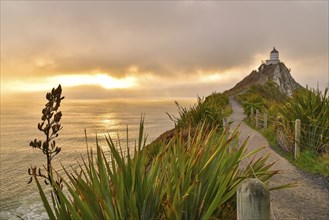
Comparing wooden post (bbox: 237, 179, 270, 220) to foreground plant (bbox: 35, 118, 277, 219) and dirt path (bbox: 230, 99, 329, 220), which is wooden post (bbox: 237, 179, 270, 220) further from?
dirt path (bbox: 230, 99, 329, 220)

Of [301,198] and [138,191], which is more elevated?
[138,191]

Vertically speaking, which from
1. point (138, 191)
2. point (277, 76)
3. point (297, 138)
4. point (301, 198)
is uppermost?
point (277, 76)

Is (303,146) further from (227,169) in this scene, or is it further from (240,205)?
(240,205)

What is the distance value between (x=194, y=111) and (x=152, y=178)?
10585mm

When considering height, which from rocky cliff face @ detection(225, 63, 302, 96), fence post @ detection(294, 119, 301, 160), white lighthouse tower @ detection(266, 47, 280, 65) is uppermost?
white lighthouse tower @ detection(266, 47, 280, 65)

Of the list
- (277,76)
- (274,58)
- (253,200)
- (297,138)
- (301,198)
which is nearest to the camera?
(253,200)

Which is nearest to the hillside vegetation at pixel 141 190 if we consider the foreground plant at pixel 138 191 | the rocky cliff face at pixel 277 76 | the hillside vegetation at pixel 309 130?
the foreground plant at pixel 138 191

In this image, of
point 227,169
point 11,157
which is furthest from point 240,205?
point 11,157

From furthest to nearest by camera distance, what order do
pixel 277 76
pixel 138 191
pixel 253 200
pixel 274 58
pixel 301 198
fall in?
pixel 274 58
pixel 277 76
pixel 301 198
pixel 138 191
pixel 253 200

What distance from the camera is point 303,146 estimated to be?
35.1 feet

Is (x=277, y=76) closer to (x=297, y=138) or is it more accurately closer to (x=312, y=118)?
(x=312, y=118)

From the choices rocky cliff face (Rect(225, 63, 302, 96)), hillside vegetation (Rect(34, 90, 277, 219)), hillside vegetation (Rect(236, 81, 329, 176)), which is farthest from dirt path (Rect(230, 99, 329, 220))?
rocky cliff face (Rect(225, 63, 302, 96))

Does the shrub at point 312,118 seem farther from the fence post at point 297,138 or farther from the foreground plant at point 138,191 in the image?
the foreground plant at point 138,191

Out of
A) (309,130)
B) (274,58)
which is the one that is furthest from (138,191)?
(274,58)
